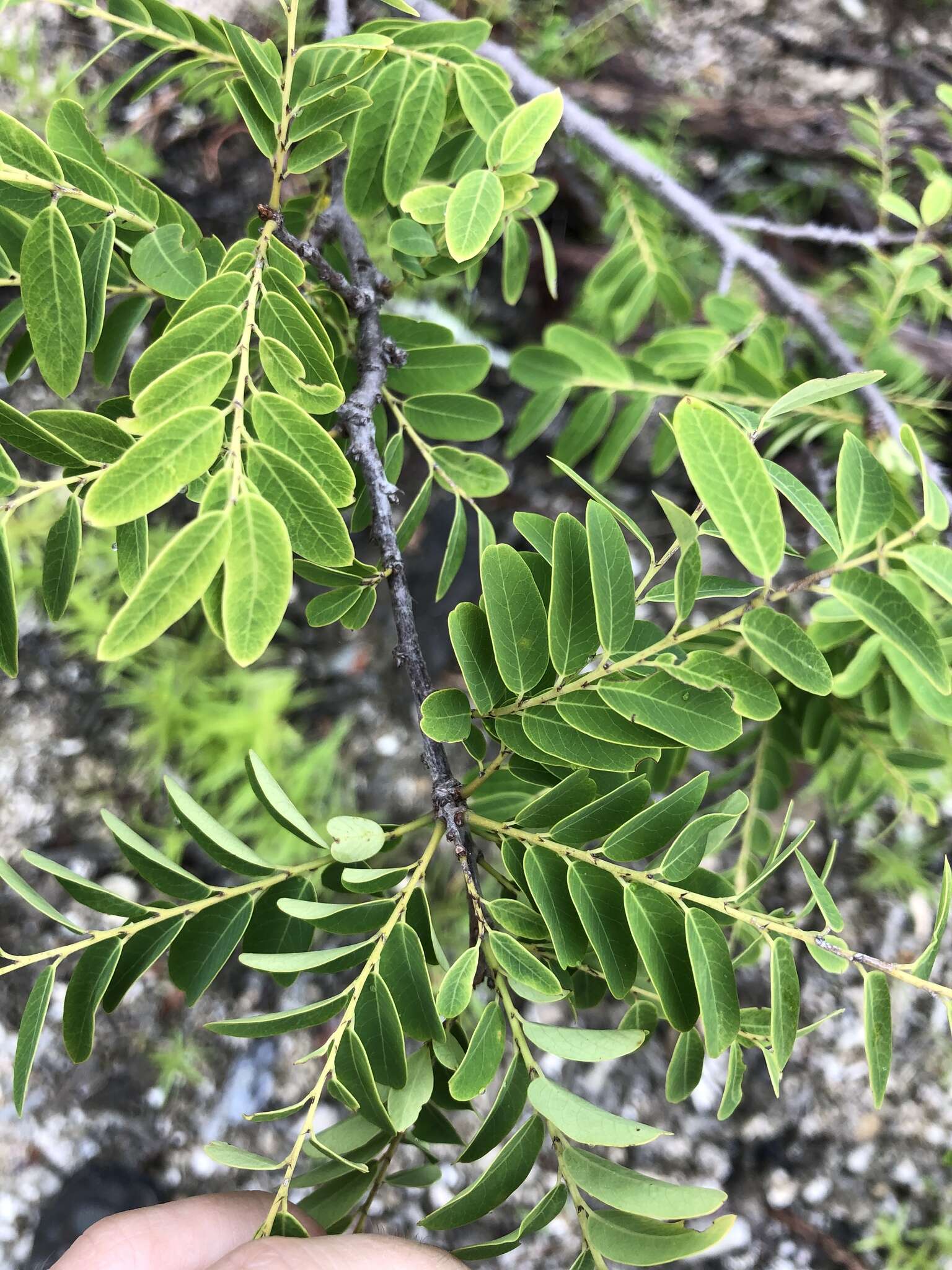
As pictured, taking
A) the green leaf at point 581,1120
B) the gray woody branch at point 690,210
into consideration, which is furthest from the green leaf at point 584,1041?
the gray woody branch at point 690,210

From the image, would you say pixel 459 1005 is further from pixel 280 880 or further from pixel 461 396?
pixel 461 396

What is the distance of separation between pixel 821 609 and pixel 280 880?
24.1 inches

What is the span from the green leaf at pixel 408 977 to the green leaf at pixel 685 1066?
0.73ft

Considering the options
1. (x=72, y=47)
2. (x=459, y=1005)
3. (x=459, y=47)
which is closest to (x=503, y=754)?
(x=459, y=1005)

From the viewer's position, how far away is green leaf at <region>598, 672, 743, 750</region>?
0.57 m

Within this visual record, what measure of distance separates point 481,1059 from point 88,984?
0.32m

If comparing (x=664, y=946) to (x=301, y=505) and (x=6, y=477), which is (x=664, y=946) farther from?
(x=6, y=477)

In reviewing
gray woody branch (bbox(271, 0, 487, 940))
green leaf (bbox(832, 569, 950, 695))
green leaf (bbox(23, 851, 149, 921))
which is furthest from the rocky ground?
green leaf (bbox(832, 569, 950, 695))

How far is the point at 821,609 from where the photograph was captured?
0.89 metres

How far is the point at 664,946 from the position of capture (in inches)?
24.4

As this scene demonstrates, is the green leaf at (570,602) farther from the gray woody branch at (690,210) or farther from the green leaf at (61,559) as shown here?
the gray woody branch at (690,210)

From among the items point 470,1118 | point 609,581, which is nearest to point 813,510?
point 609,581

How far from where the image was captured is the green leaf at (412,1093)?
64cm

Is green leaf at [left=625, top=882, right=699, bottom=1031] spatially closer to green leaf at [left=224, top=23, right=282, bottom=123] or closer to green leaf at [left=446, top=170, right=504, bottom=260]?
green leaf at [left=446, top=170, right=504, bottom=260]
